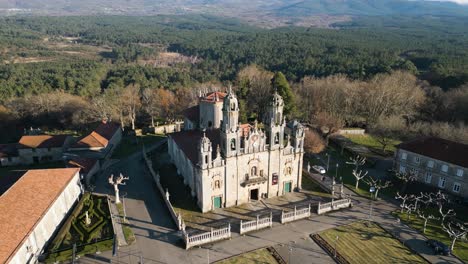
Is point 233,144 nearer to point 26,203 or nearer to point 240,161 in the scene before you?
point 240,161

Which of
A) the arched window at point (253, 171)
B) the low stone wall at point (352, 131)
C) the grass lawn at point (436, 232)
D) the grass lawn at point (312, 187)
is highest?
the arched window at point (253, 171)

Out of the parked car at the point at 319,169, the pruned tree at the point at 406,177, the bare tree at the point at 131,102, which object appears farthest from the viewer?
the bare tree at the point at 131,102

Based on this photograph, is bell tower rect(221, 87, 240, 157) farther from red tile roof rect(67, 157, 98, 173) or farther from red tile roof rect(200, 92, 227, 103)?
red tile roof rect(67, 157, 98, 173)

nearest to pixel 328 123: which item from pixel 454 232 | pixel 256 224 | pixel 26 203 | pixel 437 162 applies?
pixel 437 162

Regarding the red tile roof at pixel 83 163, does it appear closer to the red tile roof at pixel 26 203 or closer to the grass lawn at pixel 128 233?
the red tile roof at pixel 26 203

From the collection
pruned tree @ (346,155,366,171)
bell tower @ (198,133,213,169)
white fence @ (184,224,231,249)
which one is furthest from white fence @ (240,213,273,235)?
pruned tree @ (346,155,366,171)

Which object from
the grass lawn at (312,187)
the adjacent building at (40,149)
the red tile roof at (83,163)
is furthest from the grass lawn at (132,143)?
the grass lawn at (312,187)
